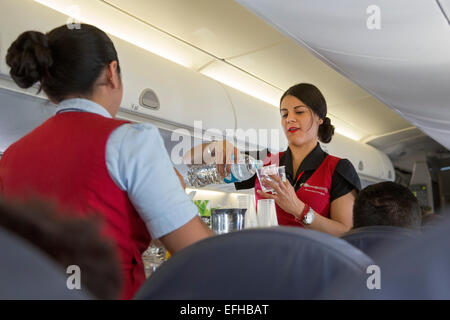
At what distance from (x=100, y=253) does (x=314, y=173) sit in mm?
1674

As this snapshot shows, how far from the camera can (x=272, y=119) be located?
432 cm

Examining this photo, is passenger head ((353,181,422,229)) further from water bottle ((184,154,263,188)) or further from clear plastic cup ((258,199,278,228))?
water bottle ((184,154,263,188))

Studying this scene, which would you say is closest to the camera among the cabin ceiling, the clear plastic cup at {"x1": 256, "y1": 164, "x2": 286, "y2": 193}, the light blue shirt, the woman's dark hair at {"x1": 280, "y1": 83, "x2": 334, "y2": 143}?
the light blue shirt

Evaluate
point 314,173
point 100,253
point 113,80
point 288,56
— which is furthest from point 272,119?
point 100,253

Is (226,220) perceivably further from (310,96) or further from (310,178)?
(310,96)

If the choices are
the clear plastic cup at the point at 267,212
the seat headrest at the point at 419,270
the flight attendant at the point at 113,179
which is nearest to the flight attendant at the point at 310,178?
the clear plastic cup at the point at 267,212

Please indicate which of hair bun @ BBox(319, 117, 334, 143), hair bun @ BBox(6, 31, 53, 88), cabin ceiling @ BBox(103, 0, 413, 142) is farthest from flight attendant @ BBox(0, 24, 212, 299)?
cabin ceiling @ BBox(103, 0, 413, 142)

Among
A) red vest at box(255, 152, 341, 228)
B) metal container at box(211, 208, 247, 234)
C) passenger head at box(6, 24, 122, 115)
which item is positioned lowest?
metal container at box(211, 208, 247, 234)

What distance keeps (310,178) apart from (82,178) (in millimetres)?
1359

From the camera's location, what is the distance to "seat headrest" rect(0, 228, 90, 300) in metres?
0.34

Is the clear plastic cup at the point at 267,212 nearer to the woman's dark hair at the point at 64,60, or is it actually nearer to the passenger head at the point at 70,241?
the woman's dark hair at the point at 64,60

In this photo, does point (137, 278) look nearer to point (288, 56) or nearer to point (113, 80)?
point (113, 80)

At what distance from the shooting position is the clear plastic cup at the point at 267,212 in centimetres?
162

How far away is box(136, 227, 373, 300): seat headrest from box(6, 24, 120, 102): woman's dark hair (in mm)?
752
